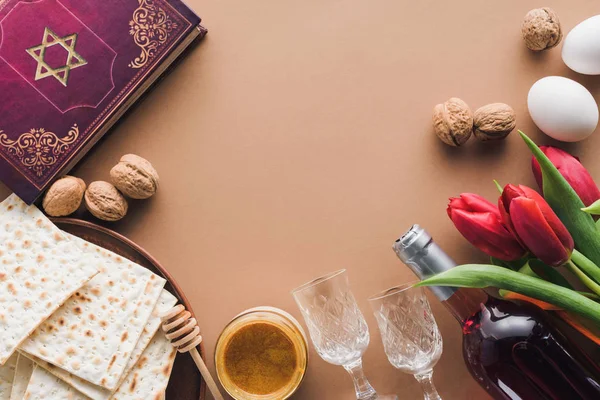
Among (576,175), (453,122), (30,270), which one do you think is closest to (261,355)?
(30,270)

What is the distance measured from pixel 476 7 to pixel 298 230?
604 millimetres

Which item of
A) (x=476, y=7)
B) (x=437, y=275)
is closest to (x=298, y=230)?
(x=437, y=275)

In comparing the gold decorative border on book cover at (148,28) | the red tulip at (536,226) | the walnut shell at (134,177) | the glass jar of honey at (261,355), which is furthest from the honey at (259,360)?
the gold decorative border on book cover at (148,28)

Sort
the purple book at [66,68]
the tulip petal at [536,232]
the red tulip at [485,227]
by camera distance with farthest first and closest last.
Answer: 1. the purple book at [66,68]
2. the red tulip at [485,227]
3. the tulip petal at [536,232]

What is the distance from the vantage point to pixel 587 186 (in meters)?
1.11

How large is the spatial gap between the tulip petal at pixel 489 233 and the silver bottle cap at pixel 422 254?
10 cm

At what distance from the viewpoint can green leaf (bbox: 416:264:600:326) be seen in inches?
38.6

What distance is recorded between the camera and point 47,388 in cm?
112

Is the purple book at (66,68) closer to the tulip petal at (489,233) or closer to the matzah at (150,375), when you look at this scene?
the matzah at (150,375)

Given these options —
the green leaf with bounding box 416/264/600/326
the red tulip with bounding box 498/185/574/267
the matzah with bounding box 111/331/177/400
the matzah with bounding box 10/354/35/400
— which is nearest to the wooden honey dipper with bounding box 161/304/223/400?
the matzah with bounding box 111/331/177/400

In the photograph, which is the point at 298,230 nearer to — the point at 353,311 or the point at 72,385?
the point at 353,311

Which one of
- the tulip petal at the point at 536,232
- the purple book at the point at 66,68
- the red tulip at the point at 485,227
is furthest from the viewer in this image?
→ the purple book at the point at 66,68

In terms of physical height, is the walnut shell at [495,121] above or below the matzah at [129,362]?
above

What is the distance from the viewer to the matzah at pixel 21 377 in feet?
3.68
